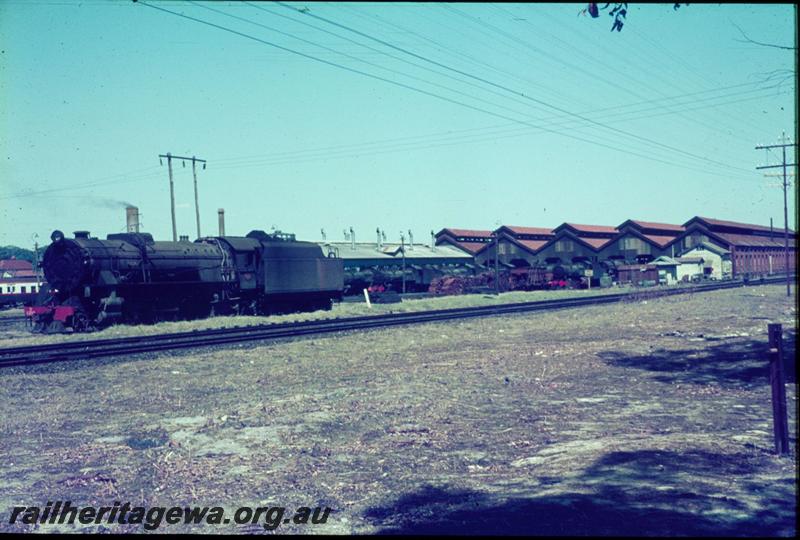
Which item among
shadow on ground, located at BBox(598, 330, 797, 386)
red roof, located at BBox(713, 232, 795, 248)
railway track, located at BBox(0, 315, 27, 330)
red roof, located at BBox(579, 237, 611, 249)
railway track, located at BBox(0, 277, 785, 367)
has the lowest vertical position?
shadow on ground, located at BBox(598, 330, 797, 386)

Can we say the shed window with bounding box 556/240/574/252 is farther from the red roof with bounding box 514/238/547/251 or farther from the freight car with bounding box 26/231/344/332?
the freight car with bounding box 26/231/344/332

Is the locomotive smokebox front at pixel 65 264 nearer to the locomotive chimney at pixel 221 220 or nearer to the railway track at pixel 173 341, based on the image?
the railway track at pixel 173 341

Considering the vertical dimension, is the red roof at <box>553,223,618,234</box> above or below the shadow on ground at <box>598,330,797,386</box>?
above

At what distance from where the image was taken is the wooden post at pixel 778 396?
20.9 ft

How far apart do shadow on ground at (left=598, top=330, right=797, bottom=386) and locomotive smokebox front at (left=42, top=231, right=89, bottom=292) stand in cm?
1760

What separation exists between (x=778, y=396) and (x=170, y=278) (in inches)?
903

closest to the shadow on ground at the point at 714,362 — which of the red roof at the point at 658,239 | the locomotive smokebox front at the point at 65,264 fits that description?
the locomotive smokebox front at the point at 65,264

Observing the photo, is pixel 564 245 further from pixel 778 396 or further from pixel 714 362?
pixel 778 396

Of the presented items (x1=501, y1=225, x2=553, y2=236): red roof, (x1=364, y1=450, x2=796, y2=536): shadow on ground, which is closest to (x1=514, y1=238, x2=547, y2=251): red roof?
(x1=501, y1=225, x2=553, y2=236): red roof

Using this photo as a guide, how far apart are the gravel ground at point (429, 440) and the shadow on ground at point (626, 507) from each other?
0.02 metres

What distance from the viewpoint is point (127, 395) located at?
11.3m

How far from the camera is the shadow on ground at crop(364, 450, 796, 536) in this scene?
15.3ft

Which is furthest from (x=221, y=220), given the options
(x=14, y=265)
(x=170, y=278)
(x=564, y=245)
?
(x=14, y=265)

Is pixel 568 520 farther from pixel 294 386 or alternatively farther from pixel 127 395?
pixel 127 395
